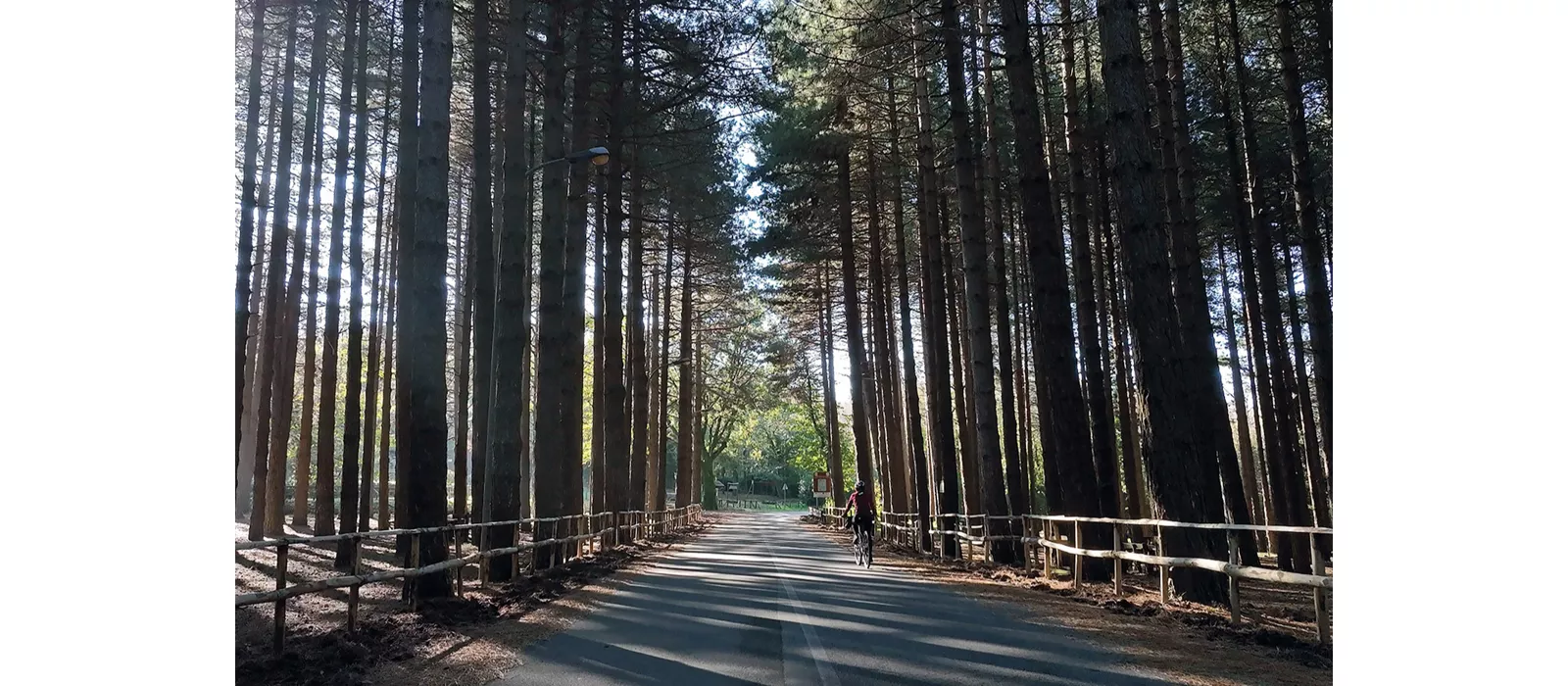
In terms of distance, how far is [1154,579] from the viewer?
14.7 m

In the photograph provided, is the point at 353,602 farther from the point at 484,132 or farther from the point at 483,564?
the point at 484,132

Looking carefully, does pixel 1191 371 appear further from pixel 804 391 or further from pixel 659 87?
pixel 804 391

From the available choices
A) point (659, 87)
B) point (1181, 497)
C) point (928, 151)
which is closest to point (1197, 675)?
point (1181, 497)

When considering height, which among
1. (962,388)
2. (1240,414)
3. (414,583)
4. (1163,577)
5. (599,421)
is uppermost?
(962,388)

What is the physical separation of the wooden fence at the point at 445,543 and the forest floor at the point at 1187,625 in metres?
6.28

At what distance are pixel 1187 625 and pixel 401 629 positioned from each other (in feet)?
24.6

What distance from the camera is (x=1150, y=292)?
38.0ft

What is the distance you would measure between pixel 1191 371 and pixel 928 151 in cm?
1048

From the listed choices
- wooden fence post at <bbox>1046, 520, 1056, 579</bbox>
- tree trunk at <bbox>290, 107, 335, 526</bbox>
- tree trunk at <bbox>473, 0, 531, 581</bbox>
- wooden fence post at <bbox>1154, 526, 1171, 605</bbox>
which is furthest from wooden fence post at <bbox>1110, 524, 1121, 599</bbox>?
tree trunk at <bbox>290, 107, 335, 526</bbox>

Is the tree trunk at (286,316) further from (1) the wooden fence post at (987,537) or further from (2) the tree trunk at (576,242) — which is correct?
(1) the wooden fence post at (987,537)

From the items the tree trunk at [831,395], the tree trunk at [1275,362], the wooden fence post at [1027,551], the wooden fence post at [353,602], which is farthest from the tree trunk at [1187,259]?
the tree trunk at [831,395]

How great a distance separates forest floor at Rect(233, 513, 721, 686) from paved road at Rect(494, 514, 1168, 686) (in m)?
0.46

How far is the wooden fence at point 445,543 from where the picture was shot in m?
6.89

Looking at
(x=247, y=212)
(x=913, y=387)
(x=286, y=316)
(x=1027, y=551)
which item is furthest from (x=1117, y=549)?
(x=286, y=316)
